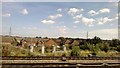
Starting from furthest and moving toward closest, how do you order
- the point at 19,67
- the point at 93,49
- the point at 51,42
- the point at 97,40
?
the point at 51,42 < the point at 97,40 < the point at 93,49 < the point at 19,67

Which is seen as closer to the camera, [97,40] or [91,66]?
[91,66]

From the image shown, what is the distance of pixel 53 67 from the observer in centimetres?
912

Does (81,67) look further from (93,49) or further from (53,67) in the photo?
(93,49)

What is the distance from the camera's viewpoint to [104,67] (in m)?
9.47

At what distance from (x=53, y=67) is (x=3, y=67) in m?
2.09

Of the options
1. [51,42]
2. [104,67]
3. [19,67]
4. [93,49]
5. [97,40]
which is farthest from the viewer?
[51,42]

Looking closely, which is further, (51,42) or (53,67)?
(51,42)

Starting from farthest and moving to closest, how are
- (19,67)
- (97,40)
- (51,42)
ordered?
(51,42) → (97,40) → (19,67)

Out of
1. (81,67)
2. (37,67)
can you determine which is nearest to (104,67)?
(81,67)

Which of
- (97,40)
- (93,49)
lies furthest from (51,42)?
(93,49)

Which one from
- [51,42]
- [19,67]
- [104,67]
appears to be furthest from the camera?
[51,42]

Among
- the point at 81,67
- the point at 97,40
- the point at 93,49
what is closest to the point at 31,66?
the point at 81,67

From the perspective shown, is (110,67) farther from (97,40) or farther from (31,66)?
(97,40)

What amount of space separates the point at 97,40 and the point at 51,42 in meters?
10.9
